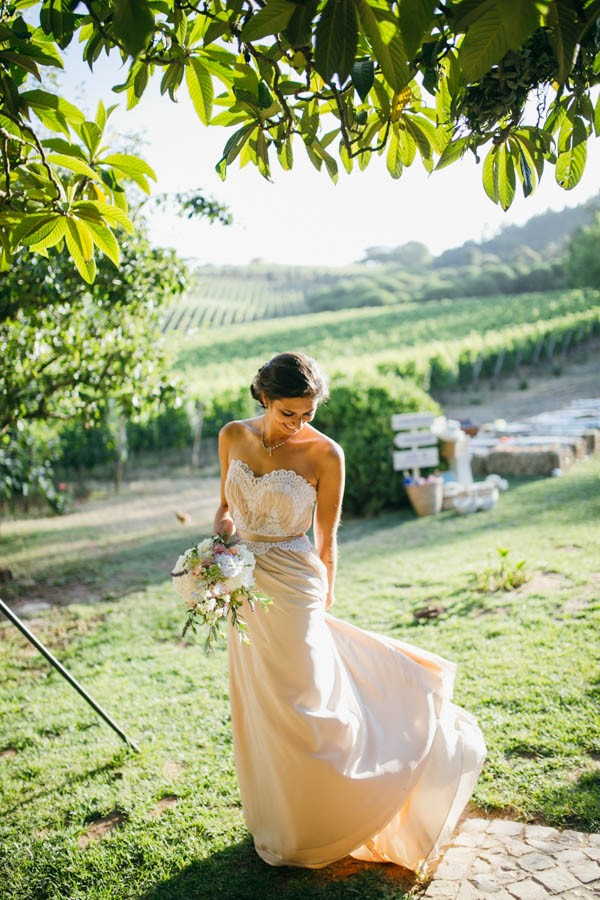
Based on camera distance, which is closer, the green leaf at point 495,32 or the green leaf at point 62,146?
the green leaf at point 495,32

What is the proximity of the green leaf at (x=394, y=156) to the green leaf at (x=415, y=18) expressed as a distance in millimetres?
868

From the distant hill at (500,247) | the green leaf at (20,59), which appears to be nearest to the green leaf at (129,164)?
the green leaf at (20,59)

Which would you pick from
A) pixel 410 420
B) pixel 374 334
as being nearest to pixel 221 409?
pixel 410 420

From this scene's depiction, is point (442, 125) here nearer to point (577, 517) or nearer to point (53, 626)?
point (53, 626)

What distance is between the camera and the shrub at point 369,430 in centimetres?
1112

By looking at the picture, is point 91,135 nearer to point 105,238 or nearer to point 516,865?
point 105,238

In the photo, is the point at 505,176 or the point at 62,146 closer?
the point at 505,176

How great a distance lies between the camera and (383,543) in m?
9.40

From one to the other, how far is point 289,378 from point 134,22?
1.78 meters

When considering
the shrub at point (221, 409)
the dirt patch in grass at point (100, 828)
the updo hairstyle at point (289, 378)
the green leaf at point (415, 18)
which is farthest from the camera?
the shrub at point (221, 409)

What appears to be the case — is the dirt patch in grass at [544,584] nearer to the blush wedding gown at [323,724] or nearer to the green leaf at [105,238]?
the blush wedding gown at [323,724]

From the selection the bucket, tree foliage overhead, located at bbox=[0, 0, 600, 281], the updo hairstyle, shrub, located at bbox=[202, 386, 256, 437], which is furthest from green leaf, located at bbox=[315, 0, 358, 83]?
shrub, located at bbox=[202, 386, 256, 437]

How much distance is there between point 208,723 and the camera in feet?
15.7

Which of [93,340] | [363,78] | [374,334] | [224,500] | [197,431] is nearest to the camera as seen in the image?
[363,78]
